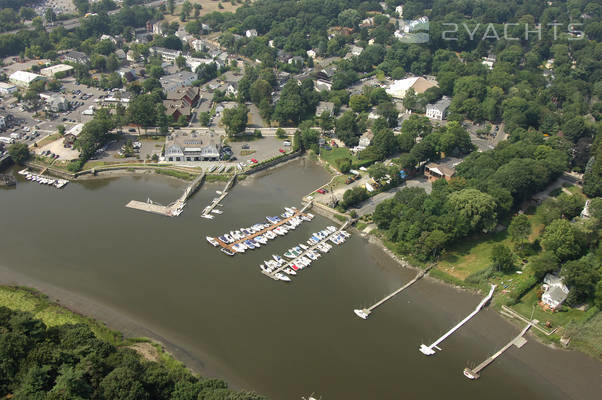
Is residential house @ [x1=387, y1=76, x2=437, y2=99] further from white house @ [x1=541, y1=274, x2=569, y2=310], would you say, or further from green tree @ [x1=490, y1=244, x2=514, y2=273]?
white house @ [x1=541, y1=274, x2=569, y2=310]

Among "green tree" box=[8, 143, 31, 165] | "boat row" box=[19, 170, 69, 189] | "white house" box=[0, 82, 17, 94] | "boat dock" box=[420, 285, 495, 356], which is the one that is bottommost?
"boat dock" box=[420, 285, 495, 356]

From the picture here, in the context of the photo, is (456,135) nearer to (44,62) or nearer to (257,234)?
(257,234)

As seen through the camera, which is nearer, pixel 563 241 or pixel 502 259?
pixel 563 241

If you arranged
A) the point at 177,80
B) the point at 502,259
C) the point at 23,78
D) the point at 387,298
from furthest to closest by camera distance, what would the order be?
the point at 177,80
the point at 23,78
the point at 502,259
the point at 387,298

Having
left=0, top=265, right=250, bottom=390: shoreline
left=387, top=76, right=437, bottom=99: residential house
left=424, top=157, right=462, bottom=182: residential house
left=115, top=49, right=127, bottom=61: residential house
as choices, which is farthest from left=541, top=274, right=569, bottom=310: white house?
left=115, top=49, right=127, bottom=61: residential house

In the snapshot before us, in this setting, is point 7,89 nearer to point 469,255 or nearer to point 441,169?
point 441,169

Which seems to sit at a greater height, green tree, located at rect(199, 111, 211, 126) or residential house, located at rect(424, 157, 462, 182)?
green tree, located at rect(199, 111, 211, 126)

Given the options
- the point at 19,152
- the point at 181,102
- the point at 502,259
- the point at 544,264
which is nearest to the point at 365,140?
the point at 502,259
